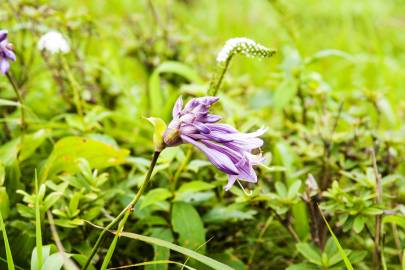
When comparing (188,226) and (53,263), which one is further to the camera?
(188,226)

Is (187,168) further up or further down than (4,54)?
further down

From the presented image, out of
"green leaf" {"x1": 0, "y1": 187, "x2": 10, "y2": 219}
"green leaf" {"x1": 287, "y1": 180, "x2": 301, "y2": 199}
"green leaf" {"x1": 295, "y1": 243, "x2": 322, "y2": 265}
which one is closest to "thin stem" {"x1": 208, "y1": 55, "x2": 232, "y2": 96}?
"green leaf" {"x1": 287, "y1": 180, "x2": 301, "y2": 199}

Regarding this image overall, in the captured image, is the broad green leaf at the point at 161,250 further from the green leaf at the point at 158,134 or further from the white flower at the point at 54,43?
the white flower at the point at 54,43

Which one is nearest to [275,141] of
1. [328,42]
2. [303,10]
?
[328,42]

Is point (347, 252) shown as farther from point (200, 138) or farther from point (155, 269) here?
point (200, 138)

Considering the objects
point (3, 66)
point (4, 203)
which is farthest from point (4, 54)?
point (4, 203)

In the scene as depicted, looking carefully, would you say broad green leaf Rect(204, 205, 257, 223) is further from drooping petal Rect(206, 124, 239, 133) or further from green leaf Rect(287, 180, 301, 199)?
drooping petal Rect(206, 124, 239, 133)

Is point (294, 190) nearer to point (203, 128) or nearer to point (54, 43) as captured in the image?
point (203, 128)
